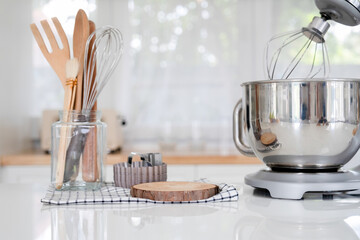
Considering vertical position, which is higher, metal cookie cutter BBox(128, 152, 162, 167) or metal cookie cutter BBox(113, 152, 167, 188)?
metal cookie cutter BBox(128, 152, 162, 167)

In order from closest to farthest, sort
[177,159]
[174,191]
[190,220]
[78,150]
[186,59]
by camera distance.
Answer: [190,220]
[174,191]
[78,150]
[177,159]
[186,59]

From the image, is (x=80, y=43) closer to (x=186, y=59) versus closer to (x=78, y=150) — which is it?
(x=78, y=150)

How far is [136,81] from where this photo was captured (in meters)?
2.68

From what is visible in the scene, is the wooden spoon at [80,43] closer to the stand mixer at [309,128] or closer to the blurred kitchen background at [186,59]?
the stand mixer at [309,128]

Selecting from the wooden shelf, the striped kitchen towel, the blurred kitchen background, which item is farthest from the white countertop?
the blurred kitchen background

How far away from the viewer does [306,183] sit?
83cm

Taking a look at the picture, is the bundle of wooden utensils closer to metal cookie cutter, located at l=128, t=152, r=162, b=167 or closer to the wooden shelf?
metal cookie cutter, located at l=128, t=152, r=162, b=167

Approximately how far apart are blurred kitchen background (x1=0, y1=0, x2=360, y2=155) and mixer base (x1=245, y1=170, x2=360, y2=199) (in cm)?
175

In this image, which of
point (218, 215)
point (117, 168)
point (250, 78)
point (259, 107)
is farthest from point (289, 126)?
point (250, 78)

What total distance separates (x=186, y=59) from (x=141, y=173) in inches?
71.2

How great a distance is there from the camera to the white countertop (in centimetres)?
58

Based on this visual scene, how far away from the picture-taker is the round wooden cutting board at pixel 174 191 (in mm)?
782

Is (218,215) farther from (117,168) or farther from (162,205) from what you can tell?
(117,168)

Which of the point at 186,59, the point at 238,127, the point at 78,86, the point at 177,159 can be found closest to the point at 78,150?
the point at 78,86
